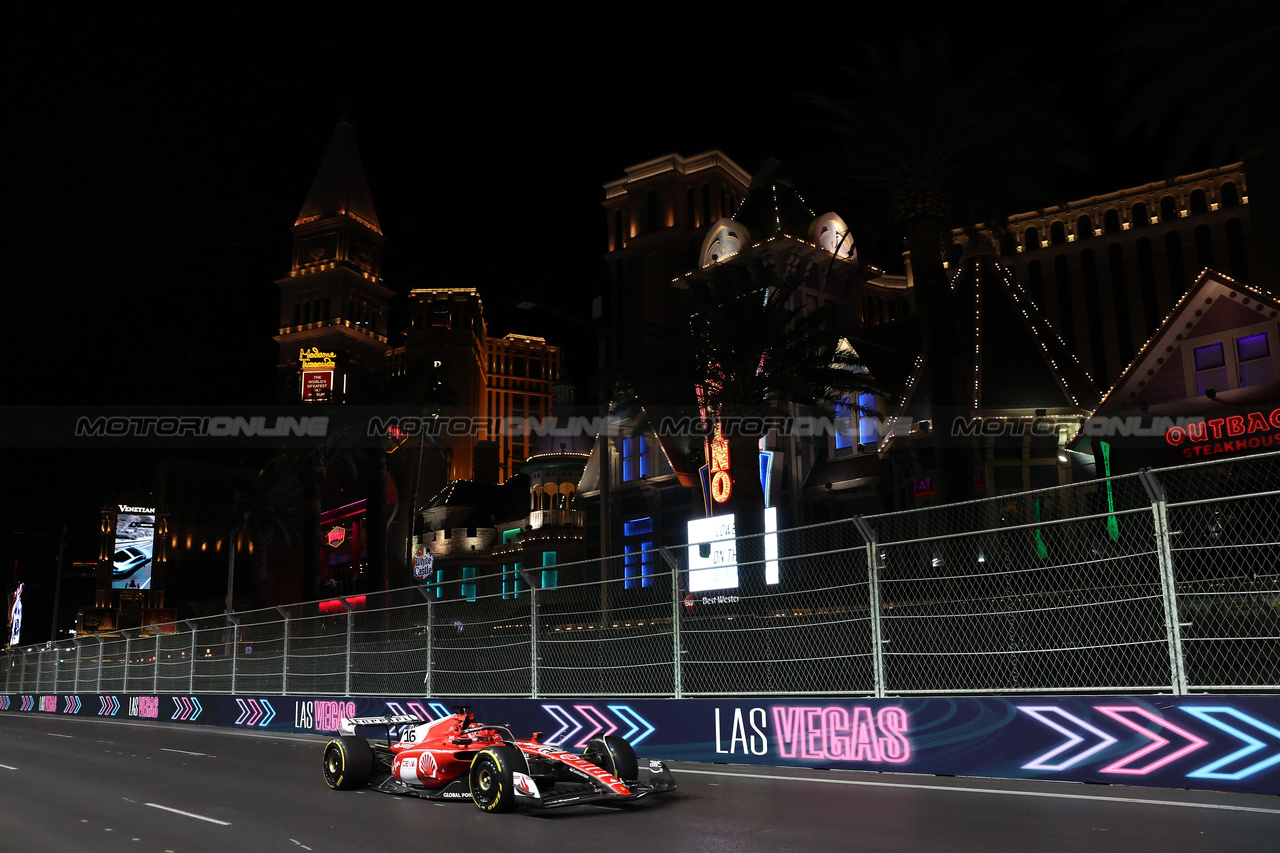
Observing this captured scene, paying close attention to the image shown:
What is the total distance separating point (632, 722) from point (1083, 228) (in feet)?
356

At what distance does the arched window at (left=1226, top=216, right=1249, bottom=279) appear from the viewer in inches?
3799

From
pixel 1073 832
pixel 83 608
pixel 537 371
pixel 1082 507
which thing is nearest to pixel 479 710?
pixel 1073 832

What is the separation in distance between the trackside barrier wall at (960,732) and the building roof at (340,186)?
413ft

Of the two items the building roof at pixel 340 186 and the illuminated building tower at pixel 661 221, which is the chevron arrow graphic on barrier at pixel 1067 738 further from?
the building roof at pixel 340 186

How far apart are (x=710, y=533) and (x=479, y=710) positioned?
71.6 ft

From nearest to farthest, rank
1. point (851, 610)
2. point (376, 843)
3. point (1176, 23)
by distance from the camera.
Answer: point (376, 843)
point (851, 610)
point (1176, 23)

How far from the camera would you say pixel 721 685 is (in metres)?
12.6

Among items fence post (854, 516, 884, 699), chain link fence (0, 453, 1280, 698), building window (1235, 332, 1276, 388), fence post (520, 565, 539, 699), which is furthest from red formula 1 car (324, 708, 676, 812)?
building window (1235, 332, 1276, 388)

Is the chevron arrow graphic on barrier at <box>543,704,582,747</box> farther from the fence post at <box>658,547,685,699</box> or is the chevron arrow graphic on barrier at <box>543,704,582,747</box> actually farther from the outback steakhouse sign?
A: the outback steakhouse sign

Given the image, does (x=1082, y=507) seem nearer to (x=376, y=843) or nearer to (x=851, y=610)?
(x=851, y=610)

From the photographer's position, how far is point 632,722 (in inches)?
503

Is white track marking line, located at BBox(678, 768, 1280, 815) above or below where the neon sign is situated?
below

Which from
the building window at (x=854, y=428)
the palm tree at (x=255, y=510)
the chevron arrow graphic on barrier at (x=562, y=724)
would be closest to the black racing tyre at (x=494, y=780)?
the chevron arrow graphic on barrier at (x=562, y=724)

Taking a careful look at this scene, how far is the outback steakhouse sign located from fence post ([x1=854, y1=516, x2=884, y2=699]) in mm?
20025
